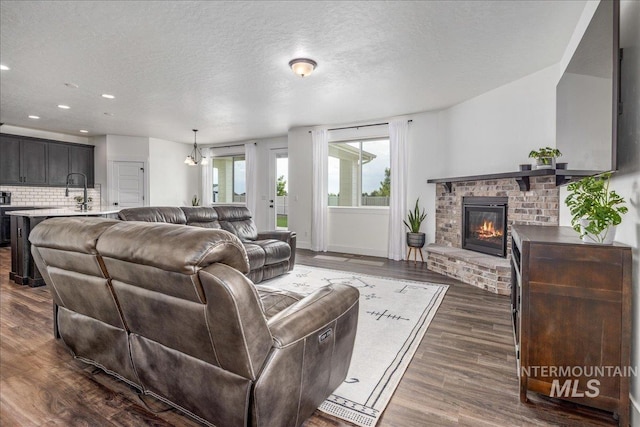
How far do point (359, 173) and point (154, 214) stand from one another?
3.84 meters

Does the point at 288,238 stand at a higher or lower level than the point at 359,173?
lower

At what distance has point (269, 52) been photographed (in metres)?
3.29

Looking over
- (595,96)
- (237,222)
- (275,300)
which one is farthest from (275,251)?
(595,96)

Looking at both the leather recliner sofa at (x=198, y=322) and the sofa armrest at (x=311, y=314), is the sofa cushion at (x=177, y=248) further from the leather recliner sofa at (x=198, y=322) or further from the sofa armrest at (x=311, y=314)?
the sofa armrest at (x=311, y=314)

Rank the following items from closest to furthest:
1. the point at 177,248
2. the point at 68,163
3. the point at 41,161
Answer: the point at 177,248 < the point at 41,161 < the point at 68,163

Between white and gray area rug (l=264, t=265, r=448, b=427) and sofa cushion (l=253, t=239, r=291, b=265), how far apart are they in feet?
0.92

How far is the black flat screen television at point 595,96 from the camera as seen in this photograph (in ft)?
5.64

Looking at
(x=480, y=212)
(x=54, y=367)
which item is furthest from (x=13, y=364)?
(x=480, y=212)

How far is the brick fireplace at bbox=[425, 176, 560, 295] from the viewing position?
363 cm

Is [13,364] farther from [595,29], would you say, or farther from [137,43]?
[595,29]

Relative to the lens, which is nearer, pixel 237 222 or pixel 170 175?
pixel 237 222

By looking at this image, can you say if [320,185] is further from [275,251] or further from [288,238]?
[275,251]

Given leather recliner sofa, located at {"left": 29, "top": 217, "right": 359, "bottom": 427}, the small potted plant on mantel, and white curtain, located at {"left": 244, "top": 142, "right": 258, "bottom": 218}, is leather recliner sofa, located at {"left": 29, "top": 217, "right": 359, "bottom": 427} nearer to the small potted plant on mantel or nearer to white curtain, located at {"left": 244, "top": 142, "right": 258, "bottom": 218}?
the small potted plant on mantel

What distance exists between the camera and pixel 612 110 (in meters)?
1.72
